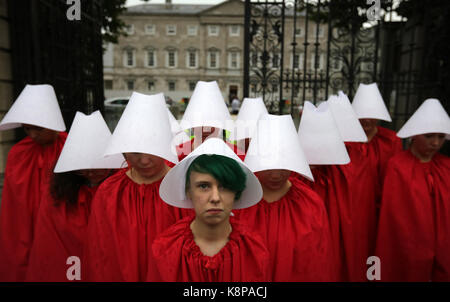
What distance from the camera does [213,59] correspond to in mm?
38938

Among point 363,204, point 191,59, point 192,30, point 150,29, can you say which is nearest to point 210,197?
point 363,204

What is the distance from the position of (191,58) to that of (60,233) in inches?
1570

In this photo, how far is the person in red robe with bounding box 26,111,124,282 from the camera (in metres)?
2.28

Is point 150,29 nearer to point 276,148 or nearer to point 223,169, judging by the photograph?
point 276,148

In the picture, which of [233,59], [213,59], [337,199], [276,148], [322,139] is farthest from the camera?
[213,59]

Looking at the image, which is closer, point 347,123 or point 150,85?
point 347,123

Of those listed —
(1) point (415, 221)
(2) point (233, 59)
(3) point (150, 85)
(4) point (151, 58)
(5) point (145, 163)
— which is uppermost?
(4) point (151, 58)

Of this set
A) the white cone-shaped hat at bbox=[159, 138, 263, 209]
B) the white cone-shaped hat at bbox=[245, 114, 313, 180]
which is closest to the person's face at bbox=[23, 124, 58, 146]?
the white cone-shaped hat at bbox=[159, 138, 263, 209]

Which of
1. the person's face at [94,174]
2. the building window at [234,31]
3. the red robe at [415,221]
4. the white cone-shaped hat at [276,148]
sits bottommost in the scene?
the red robe at [415,221]

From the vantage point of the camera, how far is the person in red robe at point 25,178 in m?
2.82

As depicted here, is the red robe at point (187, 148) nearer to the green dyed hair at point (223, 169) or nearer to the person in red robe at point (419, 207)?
the green dyed hair at point (223, 169)

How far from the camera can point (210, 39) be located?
38.0m

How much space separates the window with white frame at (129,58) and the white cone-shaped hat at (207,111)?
126 ft

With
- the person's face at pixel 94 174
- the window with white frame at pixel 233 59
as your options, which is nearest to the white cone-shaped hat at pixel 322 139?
the person's face at pixel 94 174
